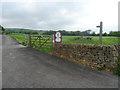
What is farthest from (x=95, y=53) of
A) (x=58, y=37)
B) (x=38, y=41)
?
(x=38, y=41)

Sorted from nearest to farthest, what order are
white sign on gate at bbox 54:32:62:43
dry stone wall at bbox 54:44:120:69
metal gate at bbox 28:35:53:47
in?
dry stone wall at bbox 54:44:120:69, white sign on gate at bbox 54:32:62:43, metal gate at bbox 28:35:53:47

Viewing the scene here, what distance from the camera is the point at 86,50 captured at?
582 cm

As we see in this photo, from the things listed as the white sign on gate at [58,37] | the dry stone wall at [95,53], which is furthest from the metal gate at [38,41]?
the dry stone wall at [95,53]

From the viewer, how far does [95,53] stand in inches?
214

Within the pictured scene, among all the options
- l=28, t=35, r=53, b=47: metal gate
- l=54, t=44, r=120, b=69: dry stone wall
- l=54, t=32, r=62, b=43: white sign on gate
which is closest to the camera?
l=54, t=44, r=120, b=69: dry stone wall

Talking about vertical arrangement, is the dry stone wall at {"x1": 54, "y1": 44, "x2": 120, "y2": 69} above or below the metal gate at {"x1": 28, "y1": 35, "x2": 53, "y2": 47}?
below

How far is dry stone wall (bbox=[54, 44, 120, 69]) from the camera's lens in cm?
485

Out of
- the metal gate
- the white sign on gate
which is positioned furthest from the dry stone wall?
the metal gate

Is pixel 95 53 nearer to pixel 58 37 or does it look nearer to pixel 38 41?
pixel 58 37

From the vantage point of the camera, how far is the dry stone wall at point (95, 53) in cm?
485

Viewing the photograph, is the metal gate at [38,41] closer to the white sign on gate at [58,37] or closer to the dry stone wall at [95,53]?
the white sign on gate at [58,37]

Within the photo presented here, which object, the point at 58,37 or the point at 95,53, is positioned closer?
the point at 95,53

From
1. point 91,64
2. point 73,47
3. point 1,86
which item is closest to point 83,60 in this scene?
point 91,64

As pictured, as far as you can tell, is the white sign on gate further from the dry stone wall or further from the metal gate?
the metal gate
